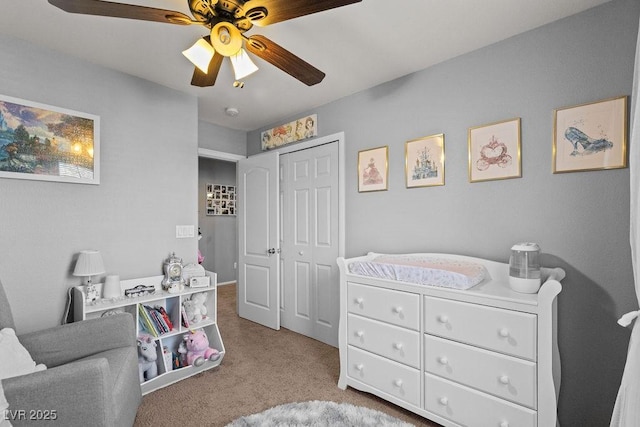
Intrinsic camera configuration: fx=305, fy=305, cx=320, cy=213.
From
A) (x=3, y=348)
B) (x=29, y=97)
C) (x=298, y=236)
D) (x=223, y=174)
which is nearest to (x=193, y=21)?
(x=29, y=97)

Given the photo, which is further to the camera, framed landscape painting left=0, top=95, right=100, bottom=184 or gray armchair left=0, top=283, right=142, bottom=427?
framed landscape painting left=0, top=95, right=100, bottom=184

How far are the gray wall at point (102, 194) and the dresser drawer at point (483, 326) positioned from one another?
2.19m

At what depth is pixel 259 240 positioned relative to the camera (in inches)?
145

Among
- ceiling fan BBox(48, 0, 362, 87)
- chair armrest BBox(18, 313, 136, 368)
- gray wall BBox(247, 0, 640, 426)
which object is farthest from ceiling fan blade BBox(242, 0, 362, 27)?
chair armrest BBox(18, 313, 136, 368)

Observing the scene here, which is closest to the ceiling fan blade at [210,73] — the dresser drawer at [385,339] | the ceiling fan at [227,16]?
the ceiling fan at [227,16]

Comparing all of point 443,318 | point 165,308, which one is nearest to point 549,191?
point 443,318

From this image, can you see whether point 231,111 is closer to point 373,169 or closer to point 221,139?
point 221,139

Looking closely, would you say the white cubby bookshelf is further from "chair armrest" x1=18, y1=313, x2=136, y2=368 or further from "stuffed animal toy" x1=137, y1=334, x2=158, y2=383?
"chair armrest" x1=18, y1=313, x2=136, y2=368

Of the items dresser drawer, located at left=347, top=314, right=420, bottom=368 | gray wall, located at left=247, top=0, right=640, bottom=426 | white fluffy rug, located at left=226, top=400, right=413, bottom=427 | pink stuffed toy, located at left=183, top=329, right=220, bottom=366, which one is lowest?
white fluffy rug, located at left=226, top=400, right=413, bottom=427

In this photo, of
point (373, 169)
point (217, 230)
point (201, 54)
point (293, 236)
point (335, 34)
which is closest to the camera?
point (201, 54)

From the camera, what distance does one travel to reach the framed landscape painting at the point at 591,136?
1.62m

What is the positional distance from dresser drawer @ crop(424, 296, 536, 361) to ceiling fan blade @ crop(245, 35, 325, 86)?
147cm

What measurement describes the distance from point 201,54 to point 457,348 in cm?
211

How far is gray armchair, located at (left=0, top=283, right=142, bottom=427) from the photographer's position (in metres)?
1.25
